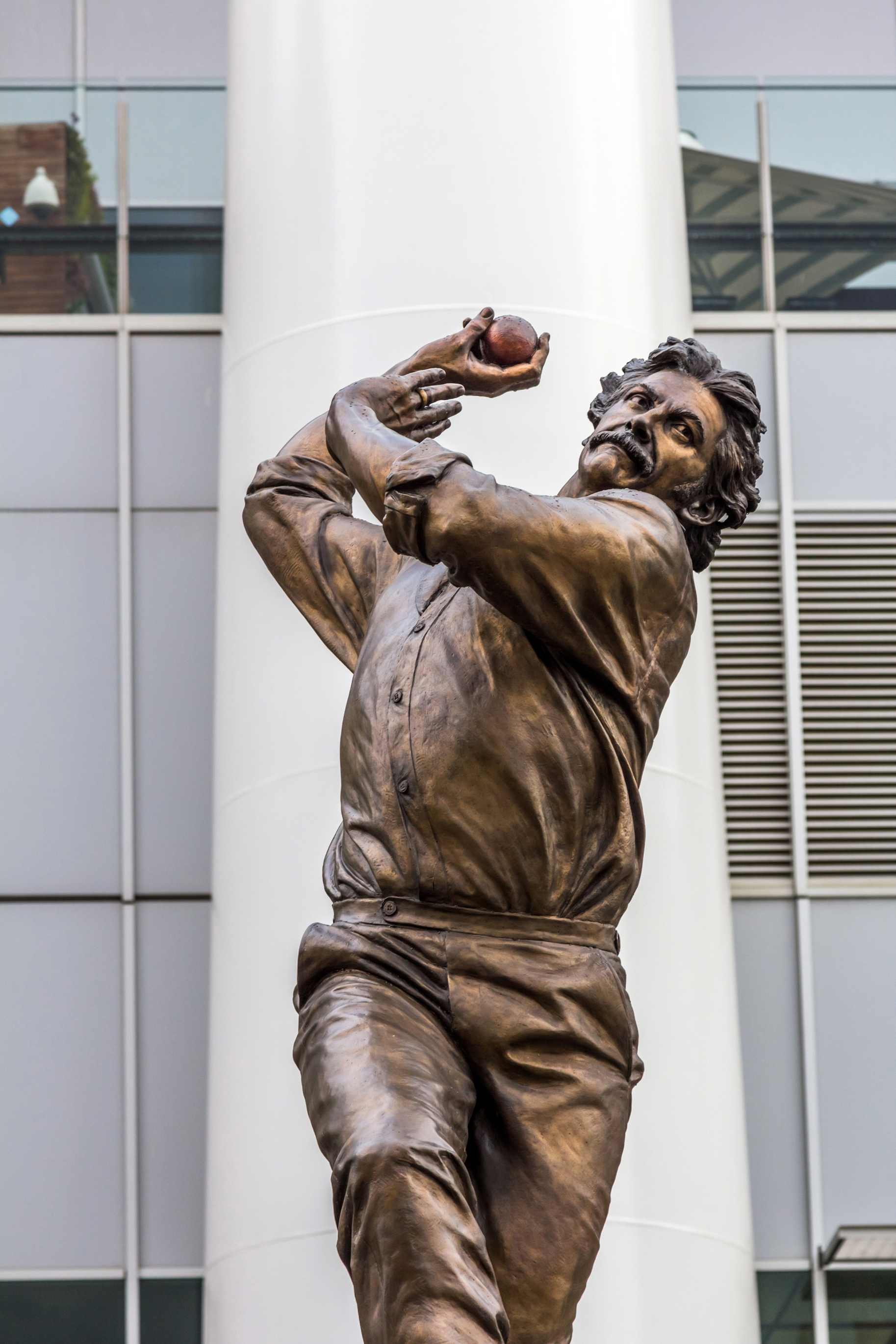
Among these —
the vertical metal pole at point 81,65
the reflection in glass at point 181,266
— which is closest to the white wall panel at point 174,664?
the reflection in glass at point 181,266

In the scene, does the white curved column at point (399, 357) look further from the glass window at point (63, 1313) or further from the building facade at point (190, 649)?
the glass window at point (63, 1313)

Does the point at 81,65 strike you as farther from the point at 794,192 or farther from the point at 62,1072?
the point at 62,1072

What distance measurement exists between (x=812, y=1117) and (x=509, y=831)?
6.93m

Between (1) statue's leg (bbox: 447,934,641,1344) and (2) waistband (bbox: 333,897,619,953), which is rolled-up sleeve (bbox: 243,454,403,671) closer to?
(2) waistband (bbox: 333,897,619,953)

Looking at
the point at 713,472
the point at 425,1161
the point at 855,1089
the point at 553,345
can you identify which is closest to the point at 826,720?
the point at 855,1089

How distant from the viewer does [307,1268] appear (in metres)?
9.23

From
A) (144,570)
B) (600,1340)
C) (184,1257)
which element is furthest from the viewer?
(144,570)

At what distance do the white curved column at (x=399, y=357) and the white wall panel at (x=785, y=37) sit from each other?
236cm

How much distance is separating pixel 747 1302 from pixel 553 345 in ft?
13.0

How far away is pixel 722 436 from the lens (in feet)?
15.8

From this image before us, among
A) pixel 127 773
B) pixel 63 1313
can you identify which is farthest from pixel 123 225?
pixel 63 1313

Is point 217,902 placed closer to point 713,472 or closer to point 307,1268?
point 307,1268

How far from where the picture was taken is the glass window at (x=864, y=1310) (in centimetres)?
1058

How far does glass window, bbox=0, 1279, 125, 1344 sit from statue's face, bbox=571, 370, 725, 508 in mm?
6966
